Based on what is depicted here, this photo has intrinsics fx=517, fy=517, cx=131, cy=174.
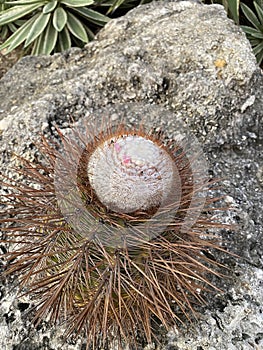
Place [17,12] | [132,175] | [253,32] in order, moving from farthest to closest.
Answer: [253,32] < [17,12] < [132,175]

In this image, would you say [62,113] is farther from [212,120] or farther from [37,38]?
[37,38]

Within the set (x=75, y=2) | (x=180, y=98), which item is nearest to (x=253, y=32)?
(x=75, y=2)

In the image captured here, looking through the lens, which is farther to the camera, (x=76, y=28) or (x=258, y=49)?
(x=258, y=49)

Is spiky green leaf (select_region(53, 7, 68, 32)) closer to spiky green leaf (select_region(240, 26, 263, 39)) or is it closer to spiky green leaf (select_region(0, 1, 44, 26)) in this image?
spiky green leaf (select_region(0, 1, 44, 26))

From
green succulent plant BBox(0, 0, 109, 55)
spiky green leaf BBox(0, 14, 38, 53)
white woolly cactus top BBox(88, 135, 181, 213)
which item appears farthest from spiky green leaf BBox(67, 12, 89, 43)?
white woolly cactus top BBox(88, 135, 181, 213)

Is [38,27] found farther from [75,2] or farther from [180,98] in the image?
[180,98]

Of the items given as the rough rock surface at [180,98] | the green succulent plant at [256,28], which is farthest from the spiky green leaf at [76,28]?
the green succulent plant at [256,28]

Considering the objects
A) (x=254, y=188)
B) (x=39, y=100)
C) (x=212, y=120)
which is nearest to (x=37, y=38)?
(x=39, y=100)

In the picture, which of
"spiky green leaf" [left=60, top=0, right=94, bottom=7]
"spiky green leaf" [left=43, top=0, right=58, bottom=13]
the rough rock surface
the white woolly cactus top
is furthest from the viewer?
"spiky green leaf" [left=43, top=0, right=58, bottom=13]
